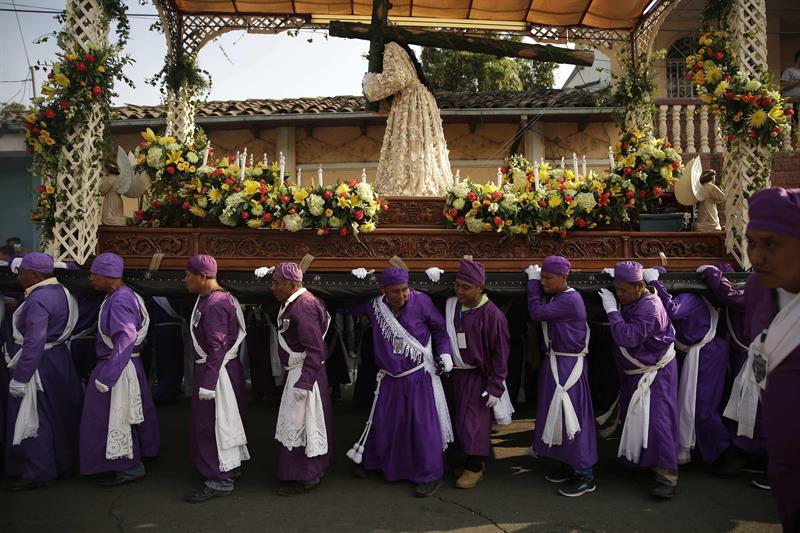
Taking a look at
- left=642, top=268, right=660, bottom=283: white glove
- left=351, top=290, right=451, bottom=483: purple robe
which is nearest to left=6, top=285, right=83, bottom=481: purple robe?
left=351, top=290, right=451, bottom=483: purple robe

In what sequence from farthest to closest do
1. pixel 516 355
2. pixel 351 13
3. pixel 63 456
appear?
pixel 351 13 < pixel 516 355 < pixel 63 456

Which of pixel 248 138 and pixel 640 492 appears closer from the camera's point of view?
pixel 640 492

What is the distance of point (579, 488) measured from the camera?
16.9 ft

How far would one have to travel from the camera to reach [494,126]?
1337 cm

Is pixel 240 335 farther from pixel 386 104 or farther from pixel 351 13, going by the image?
pixel 351 13

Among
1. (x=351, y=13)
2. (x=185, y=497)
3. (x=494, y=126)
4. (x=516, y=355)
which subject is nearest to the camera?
(x=185, y=497)

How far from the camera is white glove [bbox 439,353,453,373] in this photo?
538cm

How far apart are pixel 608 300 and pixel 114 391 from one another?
13.7ft

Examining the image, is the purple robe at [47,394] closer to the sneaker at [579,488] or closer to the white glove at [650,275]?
the sneaker at [579,488]

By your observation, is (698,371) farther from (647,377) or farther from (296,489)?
(296,489)

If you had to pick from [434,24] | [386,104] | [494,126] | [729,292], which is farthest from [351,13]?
[729,292]

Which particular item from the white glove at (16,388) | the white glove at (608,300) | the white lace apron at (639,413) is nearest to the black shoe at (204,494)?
the white glove at (16,388)

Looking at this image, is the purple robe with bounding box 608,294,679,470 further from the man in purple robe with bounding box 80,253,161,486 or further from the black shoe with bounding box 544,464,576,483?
the man in purple robe with bounding box 80,253,161,486

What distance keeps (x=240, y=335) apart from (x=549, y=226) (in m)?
3.11
